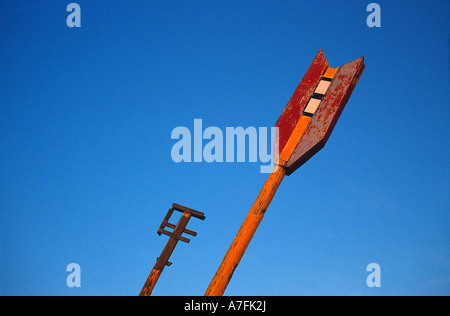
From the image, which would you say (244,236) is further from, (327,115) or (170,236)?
(327,115)

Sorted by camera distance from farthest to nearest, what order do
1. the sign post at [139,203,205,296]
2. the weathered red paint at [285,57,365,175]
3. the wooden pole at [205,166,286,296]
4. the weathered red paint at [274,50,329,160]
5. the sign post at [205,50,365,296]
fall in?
the sign post at [139,203,205,296]
the weathered red paint at [274,50,329,160]
the weathered red paint at [285,57,365,175]
the sign post at [205,50,365,296]
the wooden pole at [205,166,286,296]

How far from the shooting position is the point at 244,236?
4.17 m

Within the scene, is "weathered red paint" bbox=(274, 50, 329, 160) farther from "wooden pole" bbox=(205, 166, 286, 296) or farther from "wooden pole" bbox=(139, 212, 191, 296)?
"wooden pole" bbox=(139, 212, 191, 296)

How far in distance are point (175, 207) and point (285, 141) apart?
1906 mm

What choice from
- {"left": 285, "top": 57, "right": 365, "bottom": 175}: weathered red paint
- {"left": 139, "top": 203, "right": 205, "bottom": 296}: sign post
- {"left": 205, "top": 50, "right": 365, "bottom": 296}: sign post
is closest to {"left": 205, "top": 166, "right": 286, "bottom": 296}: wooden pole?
{"left": 205, "top": 50, "right": 365, "bottom": 296}: sign post

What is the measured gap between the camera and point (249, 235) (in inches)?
165

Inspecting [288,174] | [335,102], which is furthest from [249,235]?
[335,102]

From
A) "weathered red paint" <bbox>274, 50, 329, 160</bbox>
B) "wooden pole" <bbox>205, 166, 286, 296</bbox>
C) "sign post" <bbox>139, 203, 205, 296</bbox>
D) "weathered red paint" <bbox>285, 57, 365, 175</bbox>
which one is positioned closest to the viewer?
"wooden pole" <bbox>205, 166, 286, 296</bbox>

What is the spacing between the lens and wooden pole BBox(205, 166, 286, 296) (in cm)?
401

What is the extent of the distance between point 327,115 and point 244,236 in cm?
192

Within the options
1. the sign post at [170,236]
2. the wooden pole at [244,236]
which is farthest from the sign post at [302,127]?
the sign post at [170,236]

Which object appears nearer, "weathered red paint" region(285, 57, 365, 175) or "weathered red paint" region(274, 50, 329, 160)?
"weathered red paint" region(285, 57, 365, 175)

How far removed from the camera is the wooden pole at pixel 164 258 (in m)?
5.03
